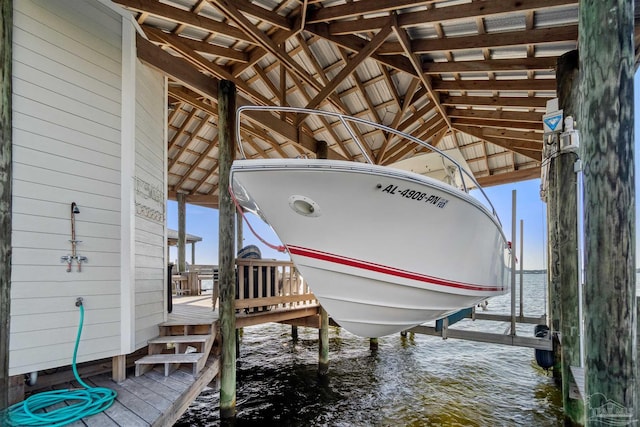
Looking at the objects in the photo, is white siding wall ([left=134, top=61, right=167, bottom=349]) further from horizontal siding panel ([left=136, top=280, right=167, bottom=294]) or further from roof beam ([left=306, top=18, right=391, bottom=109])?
roof beam ([left=306, top=18, right=391, bottom=109])

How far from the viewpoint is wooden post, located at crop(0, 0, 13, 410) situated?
2629 millimetres

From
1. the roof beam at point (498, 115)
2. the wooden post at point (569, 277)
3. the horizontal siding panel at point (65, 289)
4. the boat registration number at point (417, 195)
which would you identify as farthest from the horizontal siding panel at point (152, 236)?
the roof beam at point (498, 115)

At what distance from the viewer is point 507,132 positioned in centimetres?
818

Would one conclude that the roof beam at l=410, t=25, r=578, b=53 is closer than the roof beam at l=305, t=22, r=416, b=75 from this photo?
Yes

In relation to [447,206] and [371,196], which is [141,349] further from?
[447,206]

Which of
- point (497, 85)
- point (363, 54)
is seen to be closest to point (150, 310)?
point (363, 54)

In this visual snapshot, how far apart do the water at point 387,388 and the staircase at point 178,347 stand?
1.27 metres

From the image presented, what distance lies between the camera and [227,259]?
4.44m

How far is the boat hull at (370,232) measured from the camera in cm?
281

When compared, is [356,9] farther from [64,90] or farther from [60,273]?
[60,273]

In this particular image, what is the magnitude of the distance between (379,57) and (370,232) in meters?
4.11

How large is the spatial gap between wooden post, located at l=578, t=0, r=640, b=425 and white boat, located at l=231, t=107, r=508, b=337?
3.93 feet

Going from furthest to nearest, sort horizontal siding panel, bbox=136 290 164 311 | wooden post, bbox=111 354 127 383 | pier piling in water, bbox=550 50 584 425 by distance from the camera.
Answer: horizontal siding panel, bbox=136 290 164 311, pier piling in water, bbox=550 50 584 425, wooden post, bbox=111 354 127 383

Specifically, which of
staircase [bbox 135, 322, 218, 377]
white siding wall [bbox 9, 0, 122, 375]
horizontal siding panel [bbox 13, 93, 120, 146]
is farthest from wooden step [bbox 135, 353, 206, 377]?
horizontal siding panel [bbox 13, 93, 120, 146]
